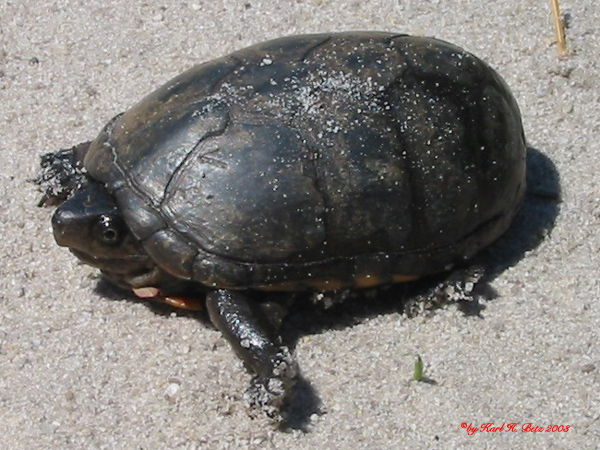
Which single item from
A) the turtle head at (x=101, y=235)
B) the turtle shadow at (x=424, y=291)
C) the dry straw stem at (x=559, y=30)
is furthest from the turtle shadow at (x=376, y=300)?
the dry straw stem at (x=559, y=30)

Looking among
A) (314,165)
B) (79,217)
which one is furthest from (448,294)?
(79,217)

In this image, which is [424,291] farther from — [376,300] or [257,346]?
[257,346]

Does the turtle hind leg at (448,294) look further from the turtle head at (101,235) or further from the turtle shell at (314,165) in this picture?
the turtle head at (101,235)

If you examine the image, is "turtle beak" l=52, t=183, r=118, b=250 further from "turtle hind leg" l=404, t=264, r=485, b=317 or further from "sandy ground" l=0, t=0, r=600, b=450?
"turtle hind leg" l=404, t=264, r=485, b=317

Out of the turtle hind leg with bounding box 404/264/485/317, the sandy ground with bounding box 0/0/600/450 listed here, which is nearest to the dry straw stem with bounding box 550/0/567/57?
the sandy ground with bounding box 0/0/600/450

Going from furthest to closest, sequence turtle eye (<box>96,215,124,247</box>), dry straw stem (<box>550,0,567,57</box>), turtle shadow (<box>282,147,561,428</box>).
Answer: dry straw stem (<box>550,0,567,57</box>)
turtle shadow (<box>282,147,561,428</box>)
turtle eye (<box>96,215,124,247</box>)

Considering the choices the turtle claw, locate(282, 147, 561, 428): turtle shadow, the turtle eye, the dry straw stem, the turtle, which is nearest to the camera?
the turtle claw

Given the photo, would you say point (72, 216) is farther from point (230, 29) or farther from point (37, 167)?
point (230, 29)
